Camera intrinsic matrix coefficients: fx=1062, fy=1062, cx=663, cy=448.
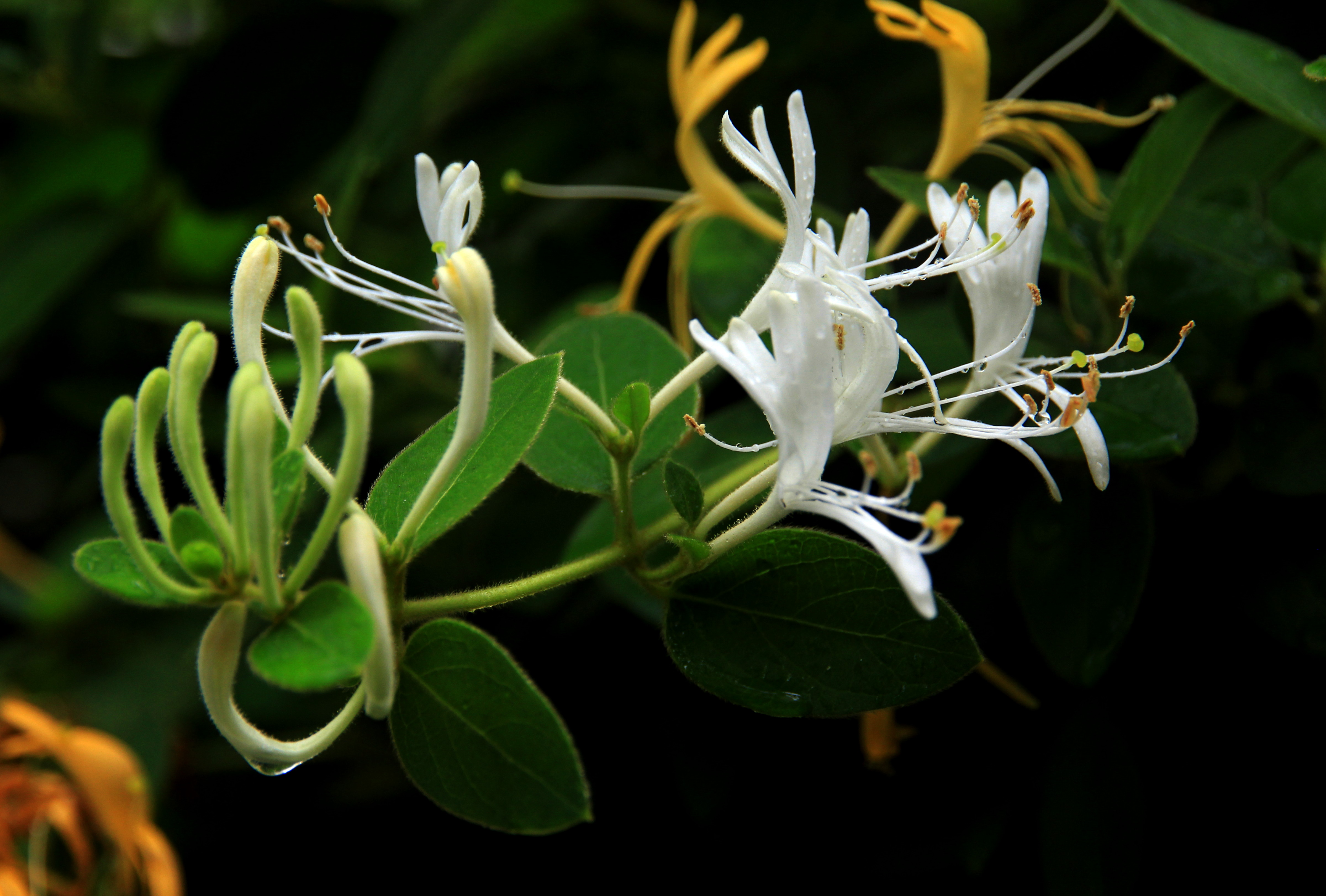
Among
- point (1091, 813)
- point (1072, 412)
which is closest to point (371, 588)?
point (1072, 412)

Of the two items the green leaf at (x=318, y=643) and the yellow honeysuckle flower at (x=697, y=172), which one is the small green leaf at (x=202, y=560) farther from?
the yellow honeysuckle flower at (x=697, y=172)

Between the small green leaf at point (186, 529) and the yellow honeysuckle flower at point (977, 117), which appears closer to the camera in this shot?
the small green leaf at point (186, 529)

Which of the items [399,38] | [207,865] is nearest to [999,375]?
[399,38]

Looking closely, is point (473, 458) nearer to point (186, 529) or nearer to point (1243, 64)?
point (186, 529)

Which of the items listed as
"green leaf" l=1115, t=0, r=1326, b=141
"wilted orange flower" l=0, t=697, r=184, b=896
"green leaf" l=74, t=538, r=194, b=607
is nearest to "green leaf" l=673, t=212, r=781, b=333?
"green leaf" l=1115, t=0, r=1326, b=141

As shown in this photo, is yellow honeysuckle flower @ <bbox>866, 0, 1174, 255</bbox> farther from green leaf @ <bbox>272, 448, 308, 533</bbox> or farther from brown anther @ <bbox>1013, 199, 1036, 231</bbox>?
green leaf @ <bbox>272, 448, 308, 533</bbox>

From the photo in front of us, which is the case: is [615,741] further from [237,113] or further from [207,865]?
[237,113]

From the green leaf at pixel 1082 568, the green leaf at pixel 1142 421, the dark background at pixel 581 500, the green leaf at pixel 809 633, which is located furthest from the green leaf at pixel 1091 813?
the green leaf at pixel 809 633
